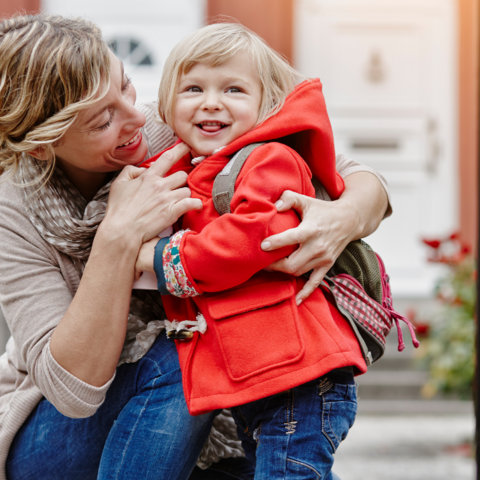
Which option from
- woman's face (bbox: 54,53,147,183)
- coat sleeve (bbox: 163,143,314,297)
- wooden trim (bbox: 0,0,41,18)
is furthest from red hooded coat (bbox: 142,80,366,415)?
wooden trim (bbox: 0,0,41,18)

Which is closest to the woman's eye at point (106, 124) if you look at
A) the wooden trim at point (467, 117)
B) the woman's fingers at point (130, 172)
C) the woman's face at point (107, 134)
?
the woman's face at point (107, 134)

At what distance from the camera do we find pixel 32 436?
1404 mm

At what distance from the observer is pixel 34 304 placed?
1276mm

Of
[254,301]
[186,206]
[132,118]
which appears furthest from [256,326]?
[132,118]

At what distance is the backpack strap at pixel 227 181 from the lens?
3.98 feet

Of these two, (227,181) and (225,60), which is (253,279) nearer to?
(227,181)

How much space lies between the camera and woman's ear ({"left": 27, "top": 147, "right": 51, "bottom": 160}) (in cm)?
129

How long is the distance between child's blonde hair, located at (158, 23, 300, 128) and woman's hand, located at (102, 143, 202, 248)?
0.13 meters

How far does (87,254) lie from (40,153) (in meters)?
0.25

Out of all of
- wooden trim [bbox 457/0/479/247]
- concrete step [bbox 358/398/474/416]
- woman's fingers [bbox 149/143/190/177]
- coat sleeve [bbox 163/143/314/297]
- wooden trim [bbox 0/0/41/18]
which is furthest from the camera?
wooden trim [bbox 457/0/479/247]

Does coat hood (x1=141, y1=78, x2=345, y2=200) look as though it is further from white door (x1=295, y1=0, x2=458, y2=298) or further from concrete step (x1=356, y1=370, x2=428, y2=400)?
white door (x1=295, y1=0, x2=458, y2=298)

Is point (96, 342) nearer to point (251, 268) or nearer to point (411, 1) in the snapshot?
point (251, 268)

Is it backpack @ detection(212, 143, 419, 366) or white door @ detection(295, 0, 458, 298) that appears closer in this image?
backpack @ detection(212, 143, 419, 366)

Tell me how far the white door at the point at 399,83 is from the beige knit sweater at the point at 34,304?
11.7 feet
